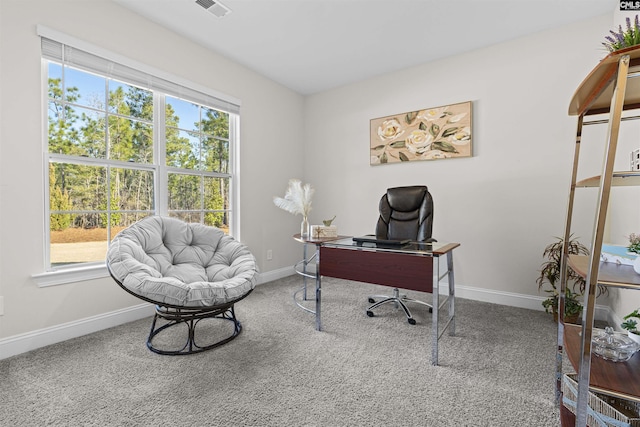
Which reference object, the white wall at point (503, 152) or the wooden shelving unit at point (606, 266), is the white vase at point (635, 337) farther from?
the white wall at point (503, 152)

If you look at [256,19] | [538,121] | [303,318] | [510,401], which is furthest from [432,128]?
[510,401]

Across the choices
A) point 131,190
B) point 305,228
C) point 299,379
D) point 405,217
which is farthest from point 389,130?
point 299,379

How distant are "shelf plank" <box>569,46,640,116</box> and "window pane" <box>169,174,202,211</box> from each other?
3.05 meters

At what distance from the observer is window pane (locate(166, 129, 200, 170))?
2920 millimetres

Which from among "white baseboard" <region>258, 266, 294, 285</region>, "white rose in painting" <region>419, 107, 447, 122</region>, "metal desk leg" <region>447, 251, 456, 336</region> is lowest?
"white baseboard" <region>258, 266, 294, 285</region>

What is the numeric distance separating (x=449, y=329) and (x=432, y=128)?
2.16m

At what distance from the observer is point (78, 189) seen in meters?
2.33

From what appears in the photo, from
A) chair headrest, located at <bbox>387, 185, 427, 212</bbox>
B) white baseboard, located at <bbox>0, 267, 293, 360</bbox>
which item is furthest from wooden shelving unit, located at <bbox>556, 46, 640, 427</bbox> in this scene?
white baseboard, located at <bbox>0, 267, 293, 360</bbox>

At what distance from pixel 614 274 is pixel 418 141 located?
263 centimetres

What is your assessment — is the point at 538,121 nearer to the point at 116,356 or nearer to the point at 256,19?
the point at 256,19

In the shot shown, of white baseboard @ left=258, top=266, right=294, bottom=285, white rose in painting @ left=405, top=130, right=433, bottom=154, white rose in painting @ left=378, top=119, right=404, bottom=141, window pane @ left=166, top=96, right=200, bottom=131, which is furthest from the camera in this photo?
white baseboard @ left=258, top=266, right=294, bottom=285

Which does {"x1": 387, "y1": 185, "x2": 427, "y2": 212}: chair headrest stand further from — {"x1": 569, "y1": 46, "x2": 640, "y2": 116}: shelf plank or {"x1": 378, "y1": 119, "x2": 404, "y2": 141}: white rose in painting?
{"x1": 569, "y1": 46, "x2": 640, "y2": 116}: shelf plank

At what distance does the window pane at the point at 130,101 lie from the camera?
8.26ft

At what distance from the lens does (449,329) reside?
7.72 ft
